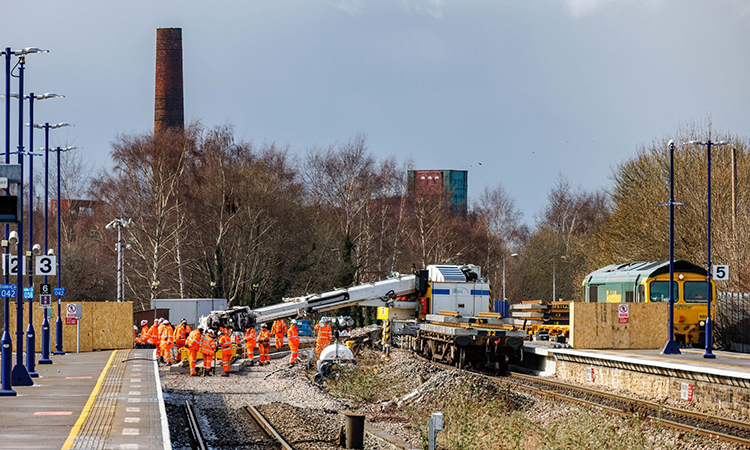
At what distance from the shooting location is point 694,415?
1766 centimetres

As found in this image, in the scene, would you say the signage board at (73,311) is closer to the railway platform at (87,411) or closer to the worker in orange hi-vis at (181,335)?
the worker in orange hi-vis at (181,335)

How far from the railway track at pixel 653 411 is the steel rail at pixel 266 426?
20.0 feet

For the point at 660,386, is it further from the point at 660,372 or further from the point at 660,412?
the point at 660,412

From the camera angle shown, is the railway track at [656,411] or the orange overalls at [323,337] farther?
the orange overalls at [323,337]

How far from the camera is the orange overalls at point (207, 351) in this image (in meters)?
28.0

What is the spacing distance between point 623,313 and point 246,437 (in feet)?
48.8

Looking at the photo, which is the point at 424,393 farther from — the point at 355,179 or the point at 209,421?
the point at 355,179

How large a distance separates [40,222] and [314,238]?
61.4 ft

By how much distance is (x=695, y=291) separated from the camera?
29.4 meters

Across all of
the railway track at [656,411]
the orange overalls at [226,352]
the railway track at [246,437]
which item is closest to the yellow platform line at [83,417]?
the railway track at [246,437]

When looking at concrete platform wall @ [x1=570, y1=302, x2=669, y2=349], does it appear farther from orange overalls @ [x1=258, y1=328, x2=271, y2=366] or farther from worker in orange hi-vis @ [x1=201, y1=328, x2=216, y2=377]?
orange overalls @ [x1=258, y1=328, x2=271, y2=366]

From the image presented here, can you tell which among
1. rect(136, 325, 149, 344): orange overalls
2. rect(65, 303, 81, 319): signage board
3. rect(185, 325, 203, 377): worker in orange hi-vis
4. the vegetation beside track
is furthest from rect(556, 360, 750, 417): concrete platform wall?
rect(136, 325, 149, 344): orange overalls

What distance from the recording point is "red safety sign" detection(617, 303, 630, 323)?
91.3 ft

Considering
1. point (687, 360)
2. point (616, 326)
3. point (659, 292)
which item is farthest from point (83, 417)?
point (659, 292)
